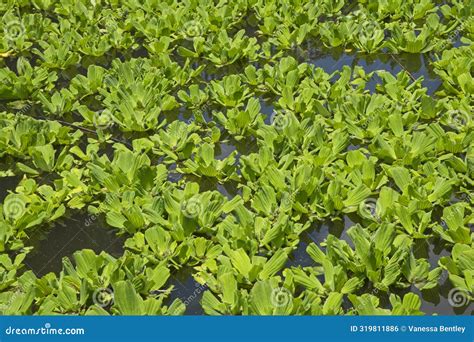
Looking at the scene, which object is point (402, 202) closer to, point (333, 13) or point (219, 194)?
point (219, 194)

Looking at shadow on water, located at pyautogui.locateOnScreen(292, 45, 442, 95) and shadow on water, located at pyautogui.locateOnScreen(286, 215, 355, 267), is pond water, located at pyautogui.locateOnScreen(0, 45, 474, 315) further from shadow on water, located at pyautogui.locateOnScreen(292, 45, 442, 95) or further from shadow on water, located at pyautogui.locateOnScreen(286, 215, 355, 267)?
shadow on water, located at pyautogui.locateOnScreen(292, 45, 442, 95)

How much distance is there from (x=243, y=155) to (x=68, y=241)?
4.45ft

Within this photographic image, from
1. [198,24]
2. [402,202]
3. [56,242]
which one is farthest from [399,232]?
[198,24]

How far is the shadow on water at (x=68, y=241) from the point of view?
4.21 m

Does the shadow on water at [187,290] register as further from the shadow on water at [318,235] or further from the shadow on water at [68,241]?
the shadow on water at [318,235]

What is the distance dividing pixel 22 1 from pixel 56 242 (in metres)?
4.26

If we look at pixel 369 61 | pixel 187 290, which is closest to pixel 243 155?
pixel 187 290

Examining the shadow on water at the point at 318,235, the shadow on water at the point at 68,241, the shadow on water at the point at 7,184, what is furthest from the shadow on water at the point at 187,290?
the shadow on water at the point at 7,184

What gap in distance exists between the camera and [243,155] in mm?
4957

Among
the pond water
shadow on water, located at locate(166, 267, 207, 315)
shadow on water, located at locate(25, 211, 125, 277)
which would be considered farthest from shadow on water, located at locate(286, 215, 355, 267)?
shadow on water, located at locate(25, 211, 125, 277)

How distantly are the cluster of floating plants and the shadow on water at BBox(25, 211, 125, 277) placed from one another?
4cm

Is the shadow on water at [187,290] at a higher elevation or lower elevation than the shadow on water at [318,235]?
lower

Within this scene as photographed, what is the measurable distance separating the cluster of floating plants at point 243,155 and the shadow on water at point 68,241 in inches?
1.7

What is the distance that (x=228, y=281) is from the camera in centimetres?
364
